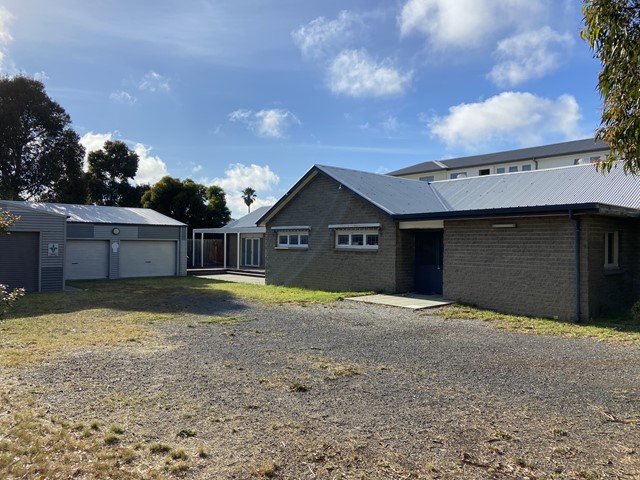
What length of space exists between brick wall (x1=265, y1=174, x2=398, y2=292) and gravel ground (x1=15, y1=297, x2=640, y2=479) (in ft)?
24.3

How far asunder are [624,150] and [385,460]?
3.51m

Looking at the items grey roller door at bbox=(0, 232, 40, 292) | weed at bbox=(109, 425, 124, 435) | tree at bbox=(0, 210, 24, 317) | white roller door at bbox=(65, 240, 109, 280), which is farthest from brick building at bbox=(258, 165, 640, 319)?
tree at bbox=(0, 210, 24, 317)

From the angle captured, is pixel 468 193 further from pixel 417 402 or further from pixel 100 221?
pixel 100 221

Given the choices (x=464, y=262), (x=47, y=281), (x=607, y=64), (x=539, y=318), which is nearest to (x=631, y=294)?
(x=539, y=318)

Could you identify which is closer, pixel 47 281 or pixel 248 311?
pixel 248 311

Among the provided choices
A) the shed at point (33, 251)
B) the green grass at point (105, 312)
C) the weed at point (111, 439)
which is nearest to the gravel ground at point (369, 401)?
the weed at point (111, 439)

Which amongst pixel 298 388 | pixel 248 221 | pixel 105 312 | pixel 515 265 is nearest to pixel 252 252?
pixel 248 221

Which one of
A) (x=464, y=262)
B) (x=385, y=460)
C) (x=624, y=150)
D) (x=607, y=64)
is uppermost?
(x=607, y=64)

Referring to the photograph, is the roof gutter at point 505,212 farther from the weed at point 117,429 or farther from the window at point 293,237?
the weed at point 117,429

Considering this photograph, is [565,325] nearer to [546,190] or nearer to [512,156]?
[546,190]

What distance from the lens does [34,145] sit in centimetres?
3422

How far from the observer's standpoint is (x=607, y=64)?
13.5ft

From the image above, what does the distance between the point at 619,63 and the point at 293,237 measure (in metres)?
18.3

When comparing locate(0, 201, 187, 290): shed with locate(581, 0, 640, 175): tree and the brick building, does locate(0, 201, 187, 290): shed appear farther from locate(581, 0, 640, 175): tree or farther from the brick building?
locate(581, 0, 640, 175): tree
